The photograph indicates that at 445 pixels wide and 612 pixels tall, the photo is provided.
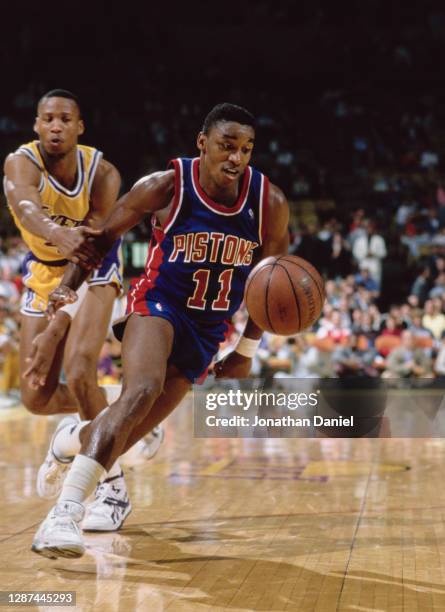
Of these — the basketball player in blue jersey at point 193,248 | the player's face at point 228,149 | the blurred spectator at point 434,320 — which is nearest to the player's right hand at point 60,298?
the basketball player in blue jersey at point 193,248

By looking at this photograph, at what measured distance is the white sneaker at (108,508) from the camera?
4.24 meters

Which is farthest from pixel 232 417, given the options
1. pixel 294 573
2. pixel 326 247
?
pixel 294 573

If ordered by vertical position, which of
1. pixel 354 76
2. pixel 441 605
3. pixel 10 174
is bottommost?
pixel 441 605

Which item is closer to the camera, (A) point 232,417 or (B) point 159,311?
(B) point 159,311

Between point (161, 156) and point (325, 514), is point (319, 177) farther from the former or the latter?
point (325, 514)

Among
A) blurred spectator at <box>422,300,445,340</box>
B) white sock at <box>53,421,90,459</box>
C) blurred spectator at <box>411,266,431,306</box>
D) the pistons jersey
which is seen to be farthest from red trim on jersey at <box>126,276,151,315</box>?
blurred spectator at <box>411,266,431,306</box>

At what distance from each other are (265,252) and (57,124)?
132cm

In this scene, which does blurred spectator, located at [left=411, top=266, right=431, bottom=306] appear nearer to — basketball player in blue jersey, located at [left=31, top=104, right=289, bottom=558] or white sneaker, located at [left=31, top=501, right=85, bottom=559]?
basketball player in blue jersey, located at [left=31, top=104, right=289, bottom=558]

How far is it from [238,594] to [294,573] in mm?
377

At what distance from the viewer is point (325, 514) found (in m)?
4.64

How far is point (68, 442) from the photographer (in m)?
4.30

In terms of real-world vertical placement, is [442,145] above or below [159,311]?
above

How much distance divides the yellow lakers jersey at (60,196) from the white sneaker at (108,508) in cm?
127

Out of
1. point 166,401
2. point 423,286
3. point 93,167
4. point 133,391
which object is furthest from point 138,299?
point 423,286
